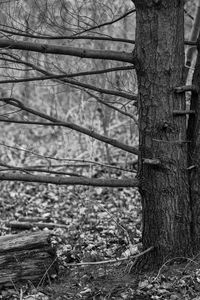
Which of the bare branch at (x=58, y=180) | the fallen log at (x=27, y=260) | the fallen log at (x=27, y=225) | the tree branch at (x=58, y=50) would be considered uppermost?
the tree branch at (x=58, y=50)

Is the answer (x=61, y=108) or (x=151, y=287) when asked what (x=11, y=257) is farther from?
(x=61, y=108)

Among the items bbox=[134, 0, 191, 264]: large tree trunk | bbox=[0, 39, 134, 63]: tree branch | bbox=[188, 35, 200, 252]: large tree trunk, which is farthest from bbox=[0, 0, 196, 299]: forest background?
bbox=[188, 35, 200, 252]: large tree trunk

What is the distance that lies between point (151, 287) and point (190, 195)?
2.28 ft

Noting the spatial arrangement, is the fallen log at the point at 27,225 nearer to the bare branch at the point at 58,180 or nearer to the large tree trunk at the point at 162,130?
the large tree trunk at the point at 162,130

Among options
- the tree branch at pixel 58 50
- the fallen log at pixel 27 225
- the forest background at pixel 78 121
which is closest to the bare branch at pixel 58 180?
the forest background at pixel 78 121

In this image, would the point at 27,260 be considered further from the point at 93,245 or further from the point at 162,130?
the point at 162,130

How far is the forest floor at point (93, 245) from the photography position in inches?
137

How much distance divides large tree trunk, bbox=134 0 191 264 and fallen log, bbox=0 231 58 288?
725mm

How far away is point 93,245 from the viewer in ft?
15.4

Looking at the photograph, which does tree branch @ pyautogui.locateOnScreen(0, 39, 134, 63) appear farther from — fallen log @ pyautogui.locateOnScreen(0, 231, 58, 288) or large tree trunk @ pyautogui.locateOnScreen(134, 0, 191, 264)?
fallen log @ pyautogui.locateOnScreen(0, 231, 58, 288)

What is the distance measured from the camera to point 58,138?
961 cm

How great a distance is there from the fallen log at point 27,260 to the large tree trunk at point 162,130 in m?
0.73

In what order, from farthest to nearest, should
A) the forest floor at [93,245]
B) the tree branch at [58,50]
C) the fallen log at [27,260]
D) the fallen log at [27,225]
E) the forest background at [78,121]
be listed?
the fallen log at [27,225] → the forest background at [78,121] → the fallen log at [27,260] → the forest floor at [93,245] → the tree branch at [58,50]

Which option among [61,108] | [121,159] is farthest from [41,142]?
[121,159]
